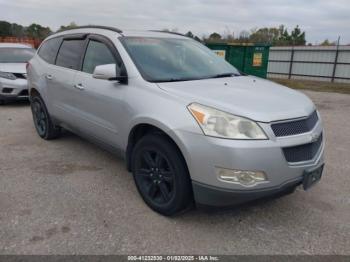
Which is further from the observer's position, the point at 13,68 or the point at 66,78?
the point at 13,68

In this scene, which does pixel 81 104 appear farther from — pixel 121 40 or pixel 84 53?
pixel 121 40

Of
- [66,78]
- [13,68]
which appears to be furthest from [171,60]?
[13,68]

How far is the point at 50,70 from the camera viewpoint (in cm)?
489

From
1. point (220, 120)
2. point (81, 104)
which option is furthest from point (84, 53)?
point (220, 120)

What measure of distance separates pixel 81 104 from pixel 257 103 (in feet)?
7.55

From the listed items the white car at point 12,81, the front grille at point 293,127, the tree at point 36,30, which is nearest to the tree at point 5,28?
the tree at point 36,30

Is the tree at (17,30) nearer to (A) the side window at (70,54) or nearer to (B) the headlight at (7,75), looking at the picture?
(B) the headlight at (7,75)

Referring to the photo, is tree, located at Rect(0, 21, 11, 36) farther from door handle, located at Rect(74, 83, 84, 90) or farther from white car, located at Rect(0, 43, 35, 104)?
door handle, located at Rect(74, 83, 84, 90)

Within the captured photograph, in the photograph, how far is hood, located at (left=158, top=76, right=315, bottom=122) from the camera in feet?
8.79

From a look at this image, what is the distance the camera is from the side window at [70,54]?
433cm

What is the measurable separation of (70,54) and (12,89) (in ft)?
14.8

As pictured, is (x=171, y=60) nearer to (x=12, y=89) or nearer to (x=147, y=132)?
(x=147, y=132)

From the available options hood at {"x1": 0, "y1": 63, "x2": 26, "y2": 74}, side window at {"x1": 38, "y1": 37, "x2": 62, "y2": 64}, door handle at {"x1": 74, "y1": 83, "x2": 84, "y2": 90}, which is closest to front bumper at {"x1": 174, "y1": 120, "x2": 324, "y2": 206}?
door handle at {"x1": 74, "y1": 83, "x2": 84, "y2": 90}

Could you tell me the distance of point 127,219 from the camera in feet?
10.2
